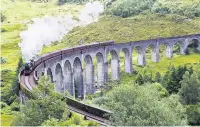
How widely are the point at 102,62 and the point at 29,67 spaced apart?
31698 mm

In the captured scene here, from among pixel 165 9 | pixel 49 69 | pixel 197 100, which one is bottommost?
pixel 197 100

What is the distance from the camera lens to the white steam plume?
8329 cm

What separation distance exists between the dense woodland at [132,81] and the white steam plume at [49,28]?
316 centimetres

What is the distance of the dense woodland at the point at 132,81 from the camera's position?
3200cm

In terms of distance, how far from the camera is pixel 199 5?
156 m

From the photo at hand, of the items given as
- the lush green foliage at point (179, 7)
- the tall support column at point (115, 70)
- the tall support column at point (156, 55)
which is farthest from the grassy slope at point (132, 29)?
the tall support column at point (115, 70)

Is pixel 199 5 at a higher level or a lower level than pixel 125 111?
higher

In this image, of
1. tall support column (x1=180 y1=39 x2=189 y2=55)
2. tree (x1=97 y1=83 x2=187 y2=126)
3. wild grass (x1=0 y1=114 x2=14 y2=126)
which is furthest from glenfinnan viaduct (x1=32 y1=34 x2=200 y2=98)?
tree (x1=97 y1=83 x2=187 y2=126)

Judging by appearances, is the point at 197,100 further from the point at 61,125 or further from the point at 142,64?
the point at 142,64

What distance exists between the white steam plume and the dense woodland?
3.16 meters

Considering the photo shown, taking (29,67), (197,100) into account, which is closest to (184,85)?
(197,100)

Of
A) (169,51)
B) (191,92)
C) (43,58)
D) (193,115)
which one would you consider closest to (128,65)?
(169,51)

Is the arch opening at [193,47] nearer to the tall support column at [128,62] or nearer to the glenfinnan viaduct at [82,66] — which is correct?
the glenfinnan viaduct at [82,66]

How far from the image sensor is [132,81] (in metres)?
43.7
